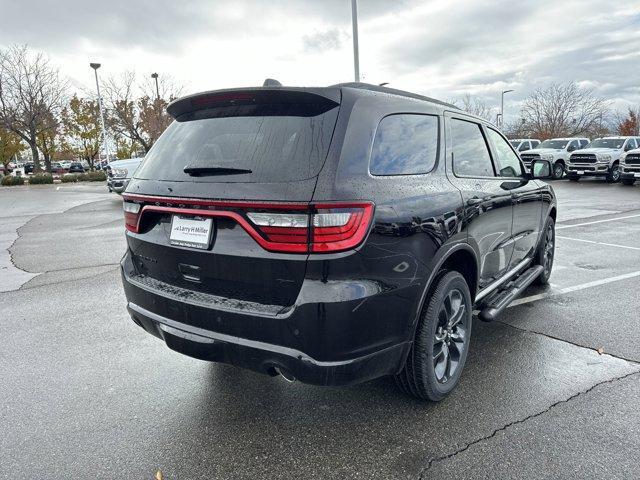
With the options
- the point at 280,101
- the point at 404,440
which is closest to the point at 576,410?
the point at 404,440

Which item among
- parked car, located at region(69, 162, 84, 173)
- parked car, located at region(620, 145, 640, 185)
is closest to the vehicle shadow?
parked car, located at region(620, 145, 640, 185)

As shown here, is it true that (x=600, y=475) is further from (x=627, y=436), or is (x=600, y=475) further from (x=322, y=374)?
(x=322, y=374)

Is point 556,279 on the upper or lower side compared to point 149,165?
lower

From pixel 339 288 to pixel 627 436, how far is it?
185cm

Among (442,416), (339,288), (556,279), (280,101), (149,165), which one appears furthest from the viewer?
(556,279)

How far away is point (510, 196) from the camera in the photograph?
379 cm

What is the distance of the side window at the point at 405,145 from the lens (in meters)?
2.43

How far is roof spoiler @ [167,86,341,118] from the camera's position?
235 cm

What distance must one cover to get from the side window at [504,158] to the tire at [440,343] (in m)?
1.43

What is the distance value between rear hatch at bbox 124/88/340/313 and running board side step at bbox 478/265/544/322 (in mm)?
1943

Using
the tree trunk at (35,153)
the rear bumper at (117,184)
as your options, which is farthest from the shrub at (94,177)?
the rear bumper at (117,184)

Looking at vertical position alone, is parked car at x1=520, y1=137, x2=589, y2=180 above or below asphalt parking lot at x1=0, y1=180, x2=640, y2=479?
above

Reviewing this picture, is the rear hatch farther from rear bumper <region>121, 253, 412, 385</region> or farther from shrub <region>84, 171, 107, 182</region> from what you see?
shrub <region>84, 171, 107, 182</region>

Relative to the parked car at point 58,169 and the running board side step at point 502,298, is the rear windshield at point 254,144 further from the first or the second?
the parked car at point 58,169
